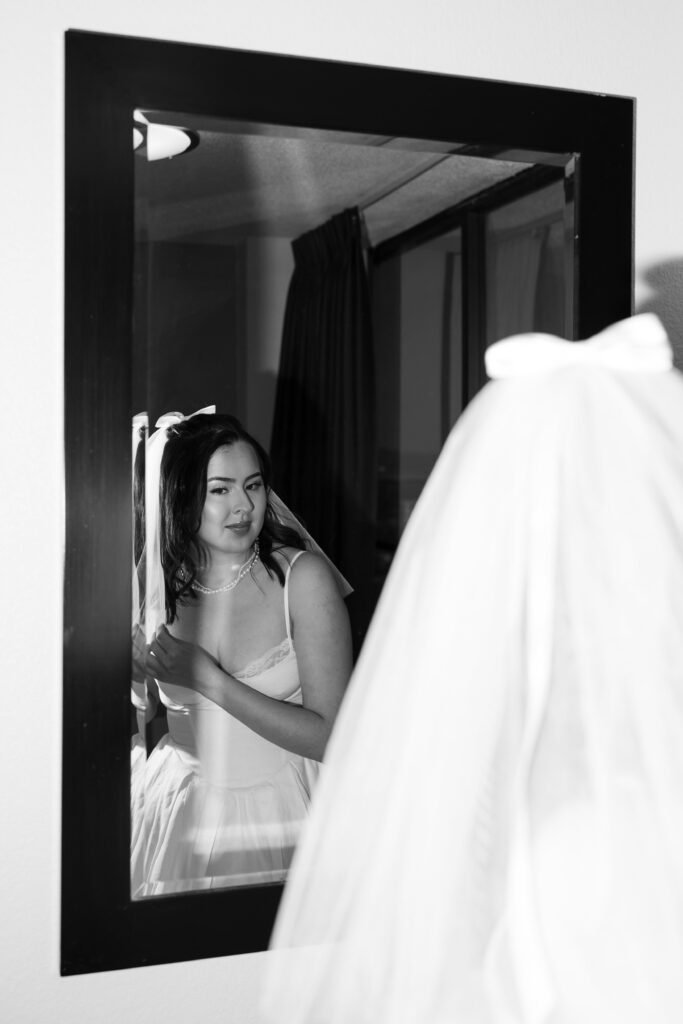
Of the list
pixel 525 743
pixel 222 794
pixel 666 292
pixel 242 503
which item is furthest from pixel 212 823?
pixel 666 292

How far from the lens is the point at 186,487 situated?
136 centimetres

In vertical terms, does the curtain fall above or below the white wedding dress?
above

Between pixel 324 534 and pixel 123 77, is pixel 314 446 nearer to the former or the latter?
pixel 324 534

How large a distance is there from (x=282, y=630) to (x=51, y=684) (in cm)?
31

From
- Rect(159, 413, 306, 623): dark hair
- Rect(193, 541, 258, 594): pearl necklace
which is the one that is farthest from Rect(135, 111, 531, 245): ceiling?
Rect(193, 541, 258, 594): pearl necklace

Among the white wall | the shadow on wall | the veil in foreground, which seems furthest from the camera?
the shadow on wall

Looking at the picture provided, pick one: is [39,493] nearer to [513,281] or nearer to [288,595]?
[288,595]

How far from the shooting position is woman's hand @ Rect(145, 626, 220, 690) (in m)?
1.34

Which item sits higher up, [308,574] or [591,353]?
[591,353]

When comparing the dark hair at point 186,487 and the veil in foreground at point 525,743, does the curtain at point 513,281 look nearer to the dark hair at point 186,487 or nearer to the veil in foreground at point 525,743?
the dark hair at point 186,487

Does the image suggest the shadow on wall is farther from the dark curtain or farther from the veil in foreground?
the veil in foreground

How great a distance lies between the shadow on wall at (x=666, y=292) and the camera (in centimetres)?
158

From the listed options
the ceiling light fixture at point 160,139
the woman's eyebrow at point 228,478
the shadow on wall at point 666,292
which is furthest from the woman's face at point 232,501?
the shadow on wall at point 666,292

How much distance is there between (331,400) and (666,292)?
58 cm
